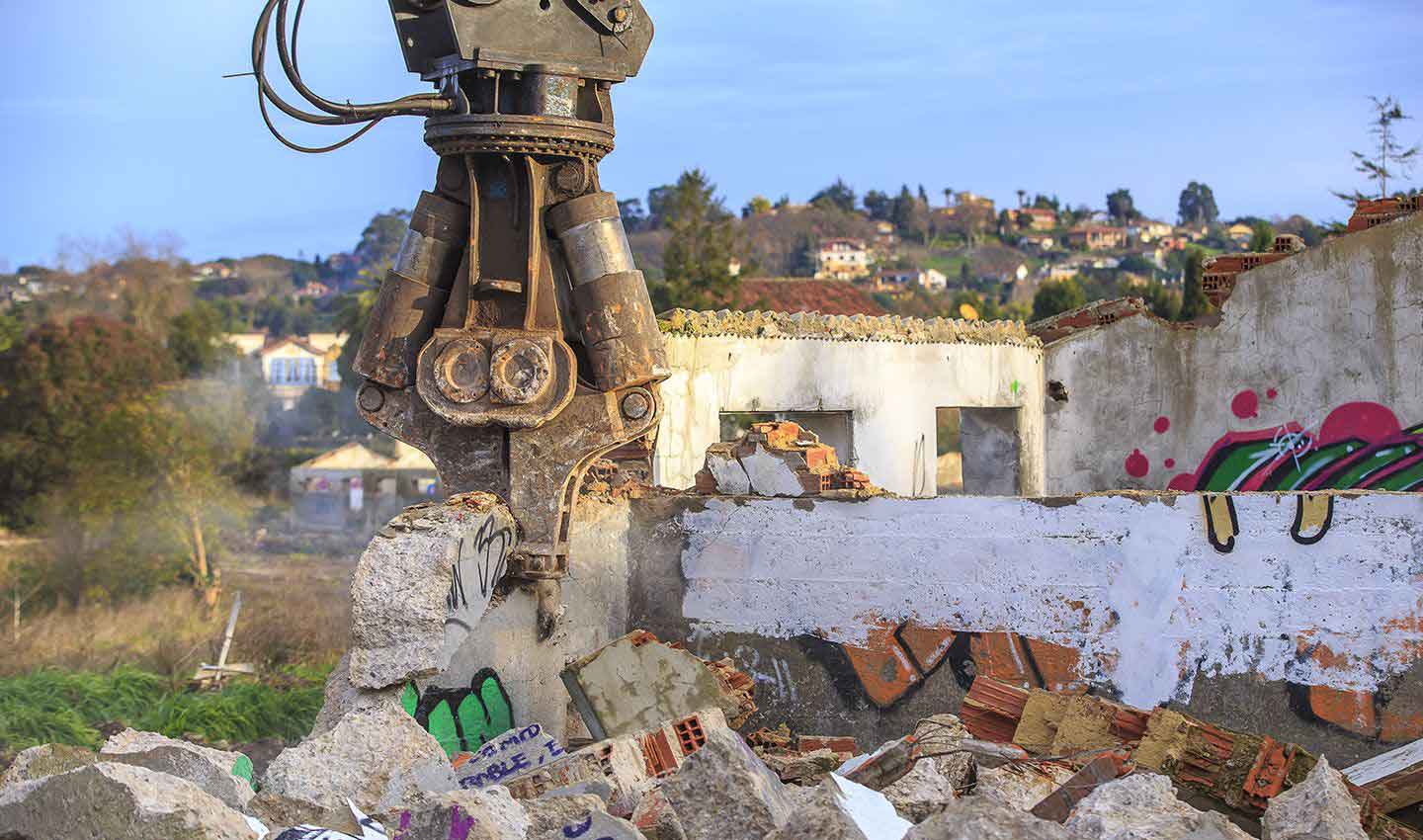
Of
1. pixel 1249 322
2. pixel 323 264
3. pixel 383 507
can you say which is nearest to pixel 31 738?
pixel 1249 322

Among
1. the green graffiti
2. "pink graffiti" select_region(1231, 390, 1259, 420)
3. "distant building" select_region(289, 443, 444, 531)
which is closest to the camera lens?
the green graffiti

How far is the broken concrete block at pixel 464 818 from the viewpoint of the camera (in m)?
4.78

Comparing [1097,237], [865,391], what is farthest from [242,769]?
[1097,237]

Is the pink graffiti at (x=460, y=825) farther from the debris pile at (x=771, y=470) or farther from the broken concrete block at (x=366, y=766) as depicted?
the debris pile at (x=771, y=470)

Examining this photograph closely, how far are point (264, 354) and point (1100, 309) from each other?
6856 centimetres

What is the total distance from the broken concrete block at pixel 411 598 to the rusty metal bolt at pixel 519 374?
2.14 feet

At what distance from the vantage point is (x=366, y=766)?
612 centimetres

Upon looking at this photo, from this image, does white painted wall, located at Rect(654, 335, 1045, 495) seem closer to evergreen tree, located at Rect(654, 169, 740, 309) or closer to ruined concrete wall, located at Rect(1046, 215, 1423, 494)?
ruined concrete wall, located at Rect(1046, 215, 1423, 494)

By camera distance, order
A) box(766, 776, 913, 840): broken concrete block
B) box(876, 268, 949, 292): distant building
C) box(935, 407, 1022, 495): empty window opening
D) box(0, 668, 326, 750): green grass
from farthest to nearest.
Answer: box(876, 268, 949, 292): distant building → box(935, 407, 1022, 495): empty window opening → box(0, 668, 326, 750): green grass → box(766, 776, 913, 840): broken concrete block

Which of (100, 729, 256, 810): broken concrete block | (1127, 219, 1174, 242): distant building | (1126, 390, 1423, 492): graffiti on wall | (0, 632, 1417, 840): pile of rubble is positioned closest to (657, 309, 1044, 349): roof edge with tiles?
(1126, 390, 1423, 492): graffiti on wall

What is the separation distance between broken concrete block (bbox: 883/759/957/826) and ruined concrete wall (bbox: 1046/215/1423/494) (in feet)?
23.4

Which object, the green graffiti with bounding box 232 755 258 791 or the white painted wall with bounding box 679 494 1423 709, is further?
the white painted wall with bounding box 679 494 1423 709

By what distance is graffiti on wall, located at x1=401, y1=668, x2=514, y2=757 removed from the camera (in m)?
Answer: 7.23

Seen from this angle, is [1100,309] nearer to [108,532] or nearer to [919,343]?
[919,343]
